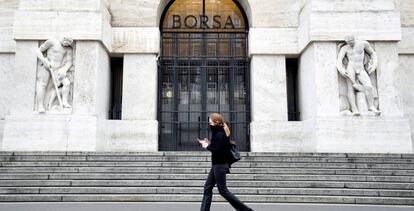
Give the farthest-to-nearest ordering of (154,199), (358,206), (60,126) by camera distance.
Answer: (60,126)
(154,199)
(358,206)

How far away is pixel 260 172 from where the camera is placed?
981cm

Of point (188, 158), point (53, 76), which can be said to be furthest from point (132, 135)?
point (188, 158)

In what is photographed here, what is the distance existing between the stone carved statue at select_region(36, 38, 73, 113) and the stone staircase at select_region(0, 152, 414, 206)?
6.74 ft

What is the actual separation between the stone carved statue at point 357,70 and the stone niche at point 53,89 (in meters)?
8.78

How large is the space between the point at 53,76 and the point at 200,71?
561 cm

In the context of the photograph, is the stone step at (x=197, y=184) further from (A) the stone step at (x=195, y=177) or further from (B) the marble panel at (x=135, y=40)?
(B) the marble panel at (x=135, y=40)

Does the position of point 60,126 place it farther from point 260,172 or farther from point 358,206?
point 358,206


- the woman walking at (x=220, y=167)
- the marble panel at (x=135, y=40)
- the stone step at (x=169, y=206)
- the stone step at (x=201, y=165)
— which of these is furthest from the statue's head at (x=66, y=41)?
the woman walking at (x=220, y=167)

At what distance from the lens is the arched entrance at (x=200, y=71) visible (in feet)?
49.6

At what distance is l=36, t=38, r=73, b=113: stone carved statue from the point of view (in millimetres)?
12422

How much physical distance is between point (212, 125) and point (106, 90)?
348 inches

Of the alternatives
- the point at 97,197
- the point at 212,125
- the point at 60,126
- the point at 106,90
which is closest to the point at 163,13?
the point at 106,90

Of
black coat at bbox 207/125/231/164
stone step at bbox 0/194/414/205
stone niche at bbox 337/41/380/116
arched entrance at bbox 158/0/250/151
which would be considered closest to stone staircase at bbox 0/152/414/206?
stone step at bbox 0/194/414/205

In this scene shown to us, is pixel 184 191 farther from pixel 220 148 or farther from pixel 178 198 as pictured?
pixel 220 148
